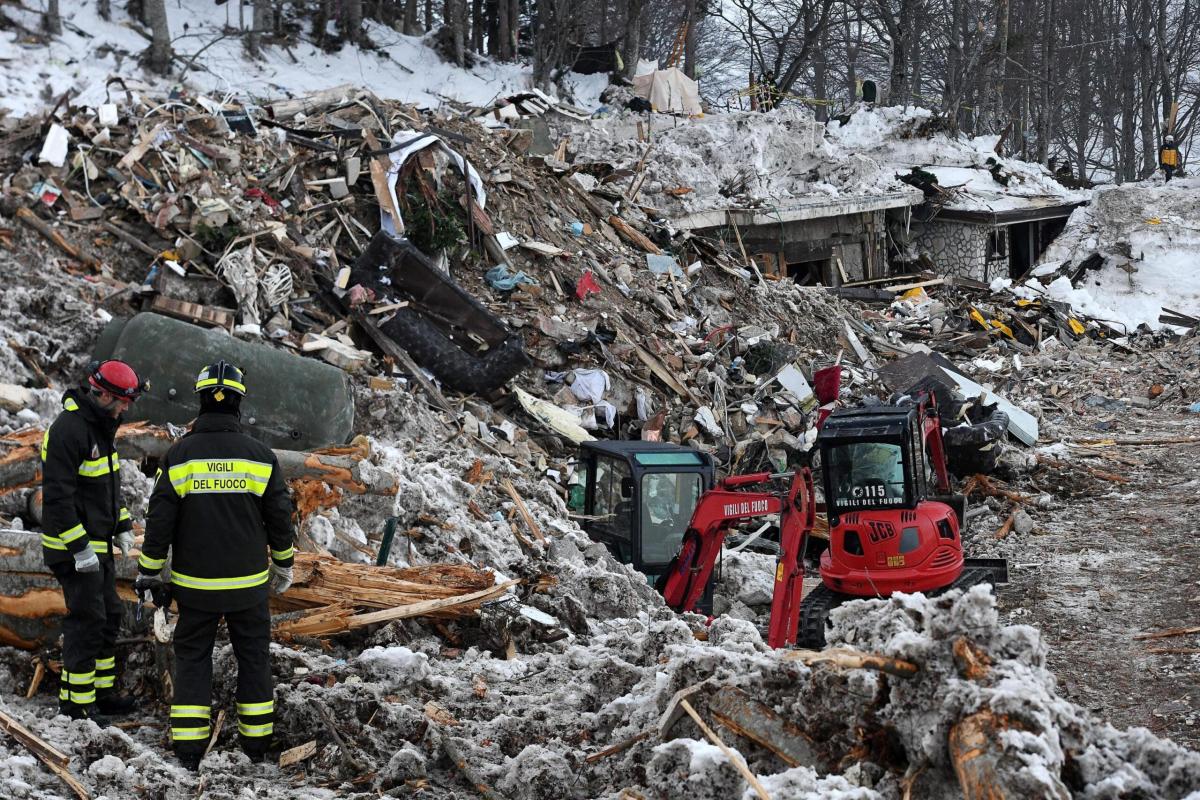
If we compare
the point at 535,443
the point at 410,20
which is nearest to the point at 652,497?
the point at 535,443

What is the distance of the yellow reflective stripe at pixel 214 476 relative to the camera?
14.4 feet

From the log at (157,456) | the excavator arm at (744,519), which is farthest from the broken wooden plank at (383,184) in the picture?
the excavator arm at (744,519)

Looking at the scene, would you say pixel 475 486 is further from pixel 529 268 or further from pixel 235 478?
pixel 529 268

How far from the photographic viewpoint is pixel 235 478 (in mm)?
4418

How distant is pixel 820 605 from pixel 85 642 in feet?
17.1

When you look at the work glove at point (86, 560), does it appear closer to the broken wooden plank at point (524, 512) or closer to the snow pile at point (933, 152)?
the broken wooden plank at point (524, 512)

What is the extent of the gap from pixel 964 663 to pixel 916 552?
4.95m

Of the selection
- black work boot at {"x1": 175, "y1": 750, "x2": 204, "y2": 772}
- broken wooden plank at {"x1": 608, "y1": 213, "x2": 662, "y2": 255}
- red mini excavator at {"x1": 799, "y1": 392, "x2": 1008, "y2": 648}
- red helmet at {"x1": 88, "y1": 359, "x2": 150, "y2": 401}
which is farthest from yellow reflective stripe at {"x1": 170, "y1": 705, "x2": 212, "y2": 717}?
broken wooden plank at {"x1": 608, "y1": 213, "x2": 662, "y2": 255}

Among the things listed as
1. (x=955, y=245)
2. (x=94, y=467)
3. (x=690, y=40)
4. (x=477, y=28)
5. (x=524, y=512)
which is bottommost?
(x=524, y=512)

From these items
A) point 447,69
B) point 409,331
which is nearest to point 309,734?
point 409,331

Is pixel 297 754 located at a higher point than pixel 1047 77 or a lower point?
lower

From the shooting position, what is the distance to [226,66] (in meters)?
22.0

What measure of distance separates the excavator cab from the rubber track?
43.2 inches

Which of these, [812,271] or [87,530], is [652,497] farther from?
[812,271]
